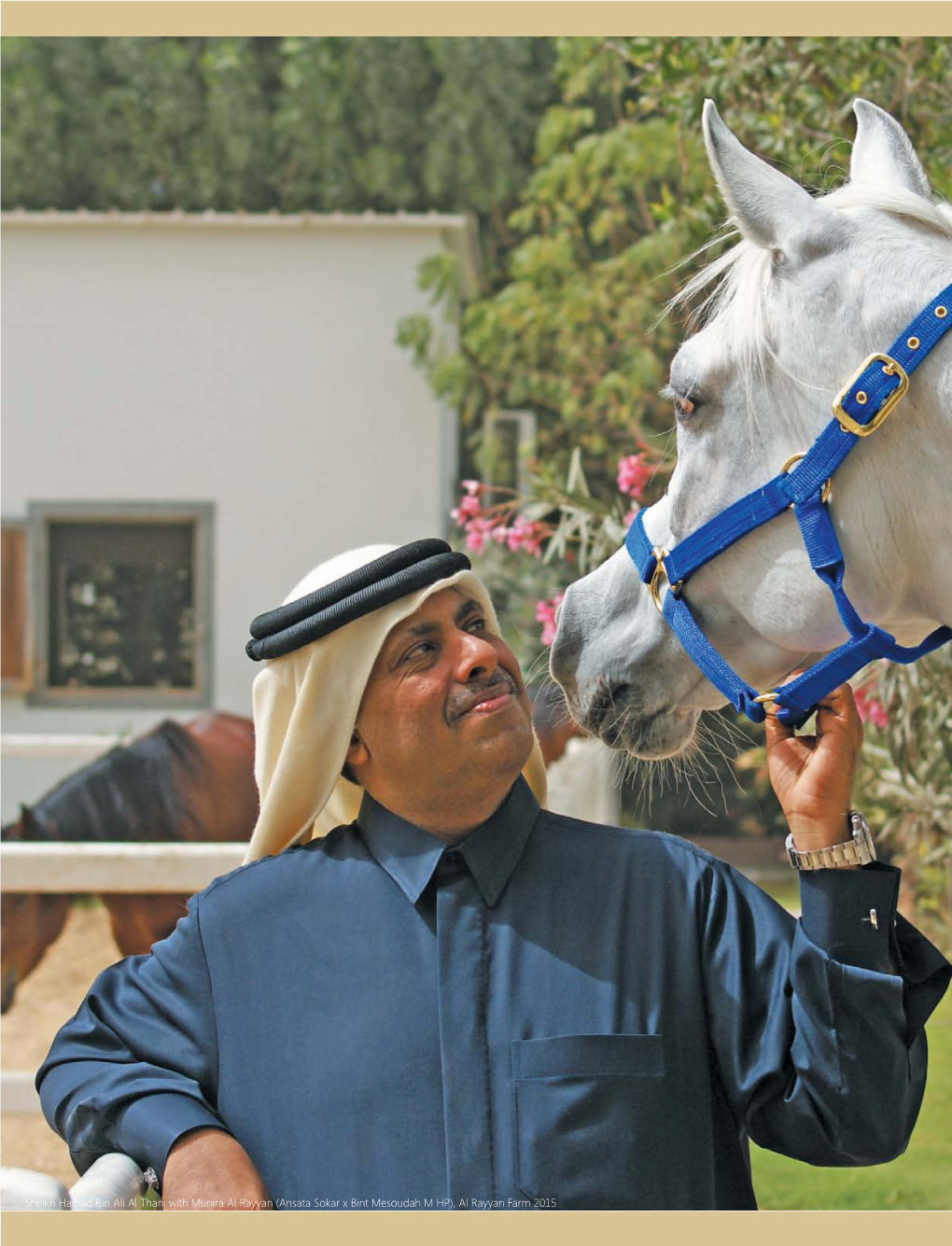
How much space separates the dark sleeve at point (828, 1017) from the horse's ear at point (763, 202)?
0.75 m

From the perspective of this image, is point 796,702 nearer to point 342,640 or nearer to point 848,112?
point 342,640

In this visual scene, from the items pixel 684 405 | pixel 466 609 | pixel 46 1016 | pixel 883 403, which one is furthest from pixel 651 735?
pixel 46 1016

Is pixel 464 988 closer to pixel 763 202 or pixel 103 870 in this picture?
pixel 763 202

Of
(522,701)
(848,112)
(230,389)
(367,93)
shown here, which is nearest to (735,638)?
(522,701)

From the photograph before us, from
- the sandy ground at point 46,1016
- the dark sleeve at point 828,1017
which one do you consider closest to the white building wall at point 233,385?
the sandy ground at point 46,1016

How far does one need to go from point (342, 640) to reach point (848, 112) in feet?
10.4

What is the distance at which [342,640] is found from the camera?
1.67m

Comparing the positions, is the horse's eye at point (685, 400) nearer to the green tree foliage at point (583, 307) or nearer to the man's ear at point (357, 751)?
the man's ear at point (357, 751)

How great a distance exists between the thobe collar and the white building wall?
7.52 metres

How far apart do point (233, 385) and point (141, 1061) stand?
26.1ft

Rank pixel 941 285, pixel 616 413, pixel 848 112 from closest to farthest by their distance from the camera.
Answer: pixel 941 285 < pixel 848 112 < pixel 616 413

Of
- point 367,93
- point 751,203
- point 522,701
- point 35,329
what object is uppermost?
point 367,93

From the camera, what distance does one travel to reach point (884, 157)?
1815 millimetres

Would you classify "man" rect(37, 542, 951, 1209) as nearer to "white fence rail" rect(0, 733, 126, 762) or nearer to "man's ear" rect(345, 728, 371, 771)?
"man's ear" rect(345, 728, 371, 771)
